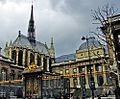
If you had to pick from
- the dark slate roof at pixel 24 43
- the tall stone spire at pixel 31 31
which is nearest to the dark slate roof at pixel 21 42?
the dark slate roof at pixel 24 43

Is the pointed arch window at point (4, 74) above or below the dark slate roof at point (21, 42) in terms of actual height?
below

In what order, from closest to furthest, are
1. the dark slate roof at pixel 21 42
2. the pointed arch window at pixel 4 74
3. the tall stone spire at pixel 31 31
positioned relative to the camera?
the pointed arch window at pixel 4 74 → the dark slate roof at pixel 21 42 → the tall stone spire at pixel 31 31

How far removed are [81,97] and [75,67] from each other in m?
43.9

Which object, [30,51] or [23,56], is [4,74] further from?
[30,51]

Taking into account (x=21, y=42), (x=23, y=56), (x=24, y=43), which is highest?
(x=21, y=42)

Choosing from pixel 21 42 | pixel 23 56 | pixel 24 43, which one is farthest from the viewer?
pixel 24 43

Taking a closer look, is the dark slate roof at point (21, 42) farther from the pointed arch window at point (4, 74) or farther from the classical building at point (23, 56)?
the pointed arch window at point (4, 74)

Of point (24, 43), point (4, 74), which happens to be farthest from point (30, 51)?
point (4, 74)

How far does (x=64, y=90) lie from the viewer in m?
22.5

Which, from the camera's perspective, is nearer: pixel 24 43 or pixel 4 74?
pixel 4 74

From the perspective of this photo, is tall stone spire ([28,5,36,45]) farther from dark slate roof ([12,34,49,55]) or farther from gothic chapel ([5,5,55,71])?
dark slate roof ([12,34,49,55])

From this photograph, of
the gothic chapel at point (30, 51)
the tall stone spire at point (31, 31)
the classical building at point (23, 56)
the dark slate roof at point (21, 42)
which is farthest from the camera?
the tall stone spire at point (31, 31)

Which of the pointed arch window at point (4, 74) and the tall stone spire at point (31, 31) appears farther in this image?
the tall stone spire at point (31, 31)

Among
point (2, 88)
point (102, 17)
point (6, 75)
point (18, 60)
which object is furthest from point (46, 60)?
point (102, 17)
